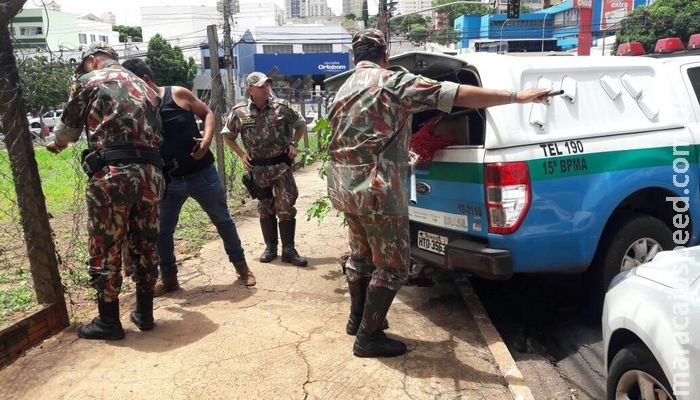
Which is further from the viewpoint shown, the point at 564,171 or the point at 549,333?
the point at 549,333

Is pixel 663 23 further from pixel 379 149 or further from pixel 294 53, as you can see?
pixel 379 149

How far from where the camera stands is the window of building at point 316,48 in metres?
59.5

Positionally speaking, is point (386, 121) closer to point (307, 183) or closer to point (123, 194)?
point (123, 194)

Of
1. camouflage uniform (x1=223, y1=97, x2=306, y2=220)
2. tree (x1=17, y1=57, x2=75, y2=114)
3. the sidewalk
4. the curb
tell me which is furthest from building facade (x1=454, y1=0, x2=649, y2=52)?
the sidewalk

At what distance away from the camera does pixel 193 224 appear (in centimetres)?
715

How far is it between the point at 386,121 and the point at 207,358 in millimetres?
1800

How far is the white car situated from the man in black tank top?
296cm

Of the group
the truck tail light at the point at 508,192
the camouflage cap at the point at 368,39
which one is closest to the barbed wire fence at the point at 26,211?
the camouflage cap at the point at 368,39

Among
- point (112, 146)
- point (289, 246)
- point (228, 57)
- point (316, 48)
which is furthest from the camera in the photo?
point (316, 48)

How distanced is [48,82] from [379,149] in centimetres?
448

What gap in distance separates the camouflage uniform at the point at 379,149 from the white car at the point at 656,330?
1193mm

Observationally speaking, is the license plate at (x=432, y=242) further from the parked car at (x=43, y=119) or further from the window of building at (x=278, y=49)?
the window of building at (x=278, y=49)

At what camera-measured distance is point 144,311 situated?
371 cm

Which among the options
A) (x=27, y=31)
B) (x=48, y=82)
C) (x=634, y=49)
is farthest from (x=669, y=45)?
(x=27, y=31)
